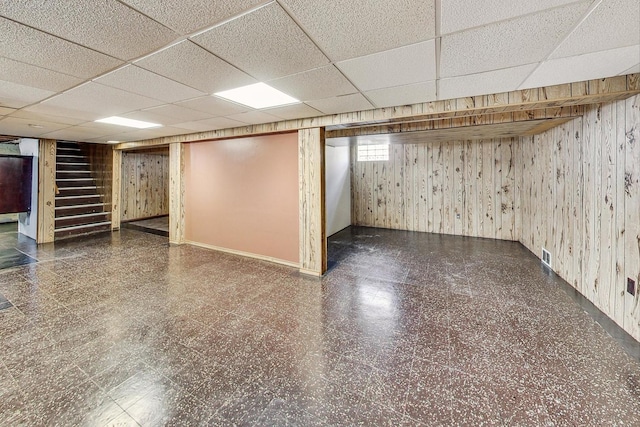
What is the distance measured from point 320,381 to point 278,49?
218 centimetres

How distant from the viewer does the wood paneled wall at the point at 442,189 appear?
5.84m

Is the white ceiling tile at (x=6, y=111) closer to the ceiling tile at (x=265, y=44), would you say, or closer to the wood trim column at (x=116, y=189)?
the ceiling tile at (x=265, y=44)

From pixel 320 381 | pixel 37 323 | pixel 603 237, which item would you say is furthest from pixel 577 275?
pixel 37 323

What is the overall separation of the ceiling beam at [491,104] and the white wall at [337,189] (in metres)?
2.29

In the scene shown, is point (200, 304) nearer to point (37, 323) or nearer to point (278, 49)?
point (37, 323)

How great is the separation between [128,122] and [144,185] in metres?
5.09

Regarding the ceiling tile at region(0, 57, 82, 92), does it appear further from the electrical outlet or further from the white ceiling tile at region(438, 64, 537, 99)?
the electrical outlet

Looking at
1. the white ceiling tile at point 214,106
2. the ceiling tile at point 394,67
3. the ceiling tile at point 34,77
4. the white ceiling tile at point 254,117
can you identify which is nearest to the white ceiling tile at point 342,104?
the ceiling tile at point 394,67

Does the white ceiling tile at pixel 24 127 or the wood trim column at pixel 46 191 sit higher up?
the white ceiling tile at pixel 24 127

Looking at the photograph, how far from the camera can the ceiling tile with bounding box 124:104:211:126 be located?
328 centimetres

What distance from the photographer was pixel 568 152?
3.42 m

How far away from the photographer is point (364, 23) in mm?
1498

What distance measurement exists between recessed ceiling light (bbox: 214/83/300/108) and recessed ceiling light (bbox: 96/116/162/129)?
2055 mm

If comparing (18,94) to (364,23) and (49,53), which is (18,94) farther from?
(364,23)
